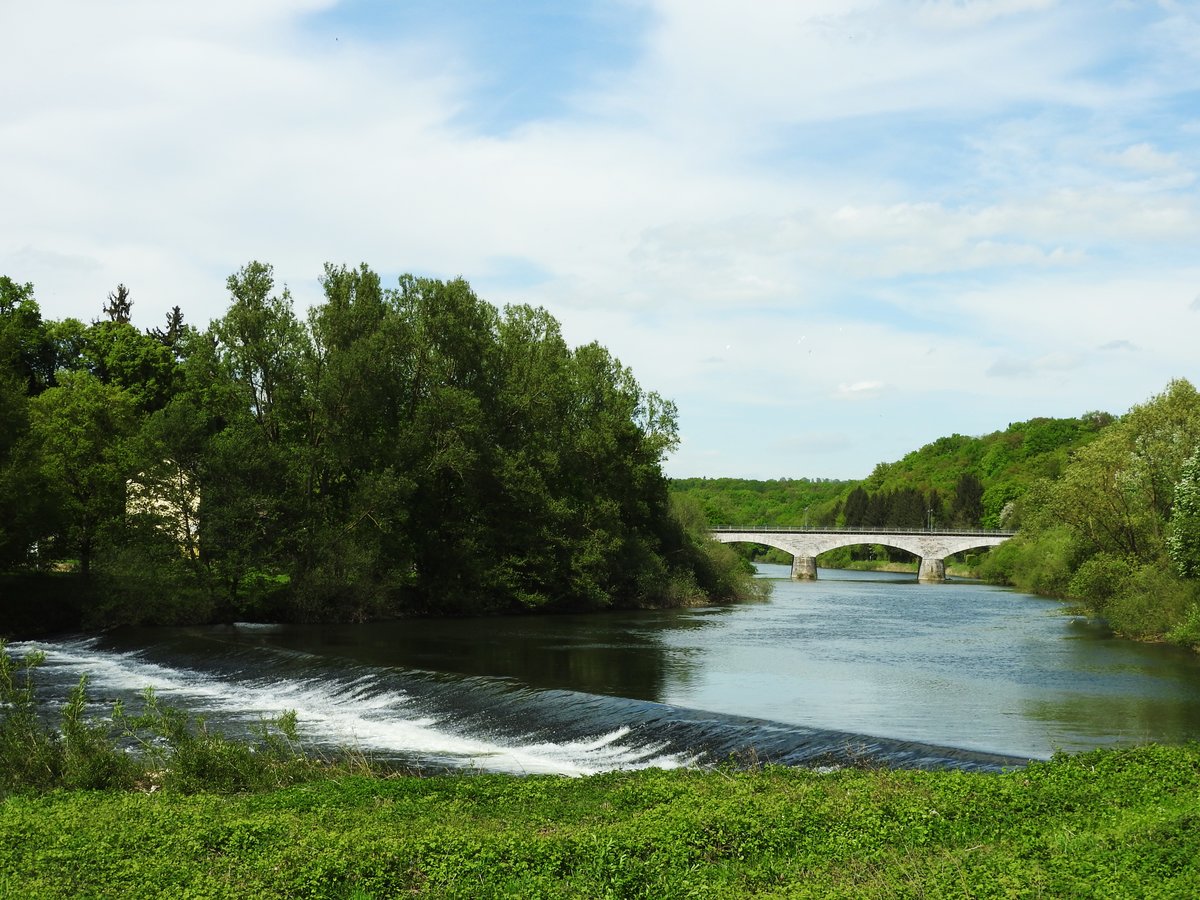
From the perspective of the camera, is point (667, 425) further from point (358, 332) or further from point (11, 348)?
point (11, 348)

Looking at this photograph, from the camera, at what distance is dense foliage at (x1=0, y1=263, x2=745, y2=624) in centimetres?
4325

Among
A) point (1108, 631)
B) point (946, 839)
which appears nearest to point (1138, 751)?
point (946, 839)

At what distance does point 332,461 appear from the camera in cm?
4738

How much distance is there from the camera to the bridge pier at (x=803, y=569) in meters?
114

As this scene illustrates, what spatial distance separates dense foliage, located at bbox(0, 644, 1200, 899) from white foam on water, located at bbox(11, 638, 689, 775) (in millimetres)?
4782

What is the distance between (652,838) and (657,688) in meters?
17.4

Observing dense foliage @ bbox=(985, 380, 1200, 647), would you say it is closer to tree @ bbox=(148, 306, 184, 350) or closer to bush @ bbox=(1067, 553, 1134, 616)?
bush @ bbox=(1067, 553, 1134, 616)

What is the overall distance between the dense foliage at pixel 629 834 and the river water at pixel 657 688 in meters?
4.31

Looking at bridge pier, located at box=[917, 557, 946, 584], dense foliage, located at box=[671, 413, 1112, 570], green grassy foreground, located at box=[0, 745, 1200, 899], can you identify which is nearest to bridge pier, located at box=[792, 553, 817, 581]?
bridge pier, located at box=[917, 557, 946, 584]

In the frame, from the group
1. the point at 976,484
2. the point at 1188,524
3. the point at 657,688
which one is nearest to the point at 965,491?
the point at 976,484

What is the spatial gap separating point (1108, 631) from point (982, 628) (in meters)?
5.98

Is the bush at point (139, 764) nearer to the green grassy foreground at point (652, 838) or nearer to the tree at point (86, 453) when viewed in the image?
the green grassy foreground at point (652, 838)

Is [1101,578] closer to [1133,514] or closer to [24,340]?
[1133,514]

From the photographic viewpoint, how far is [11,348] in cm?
3875
